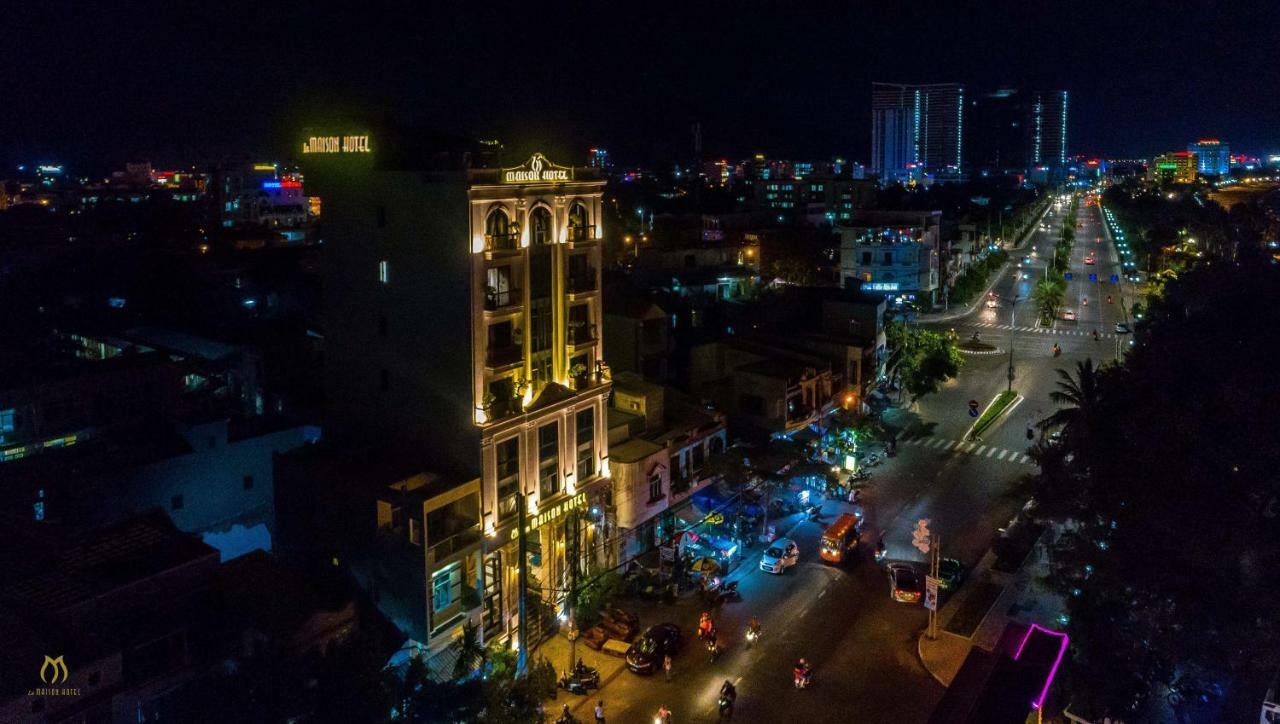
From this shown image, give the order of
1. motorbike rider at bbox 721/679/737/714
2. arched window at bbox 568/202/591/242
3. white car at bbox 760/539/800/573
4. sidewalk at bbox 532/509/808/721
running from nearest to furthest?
motorbike rider at bbox 721/679/737/714 < sidewalk at bbox 532/509/808/721 < arched window at bbox 568/202/591/242 < white car at bbox 760/539/800/573

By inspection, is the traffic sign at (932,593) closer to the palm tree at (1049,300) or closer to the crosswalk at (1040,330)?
the crosswalk at (1040,330)

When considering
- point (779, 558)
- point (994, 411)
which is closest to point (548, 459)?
point (779, 558)

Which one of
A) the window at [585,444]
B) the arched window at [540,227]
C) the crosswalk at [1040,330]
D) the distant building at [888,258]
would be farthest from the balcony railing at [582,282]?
the distant building at [888,258]

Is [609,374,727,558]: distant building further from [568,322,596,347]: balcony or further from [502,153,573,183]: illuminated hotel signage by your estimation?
[502,153,573,183]: illuminated hotel signage

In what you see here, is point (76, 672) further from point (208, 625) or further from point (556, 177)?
point (556, 177)

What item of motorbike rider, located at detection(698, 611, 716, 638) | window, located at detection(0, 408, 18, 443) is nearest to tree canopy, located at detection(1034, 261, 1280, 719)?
motorbike rider, located at detection(698, 611, 716, 638)
